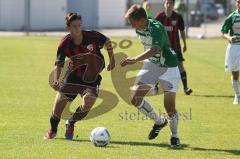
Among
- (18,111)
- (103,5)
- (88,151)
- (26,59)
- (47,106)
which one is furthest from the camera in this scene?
(103,5)

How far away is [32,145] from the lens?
8.95m

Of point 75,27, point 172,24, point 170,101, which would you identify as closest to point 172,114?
point 170,101

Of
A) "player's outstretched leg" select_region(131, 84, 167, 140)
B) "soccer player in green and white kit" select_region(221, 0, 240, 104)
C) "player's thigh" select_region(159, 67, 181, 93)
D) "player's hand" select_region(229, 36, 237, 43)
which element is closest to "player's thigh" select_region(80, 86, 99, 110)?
"player's outstretched leg" select_region(131, 84, 167, 140)

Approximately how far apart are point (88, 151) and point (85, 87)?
4.31ft

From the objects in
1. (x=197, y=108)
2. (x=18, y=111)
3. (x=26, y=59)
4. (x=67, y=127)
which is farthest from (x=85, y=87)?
(x=26, y=59)

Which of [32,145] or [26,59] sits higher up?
[32,145]

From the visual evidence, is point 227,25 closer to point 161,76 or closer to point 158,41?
point 161,76

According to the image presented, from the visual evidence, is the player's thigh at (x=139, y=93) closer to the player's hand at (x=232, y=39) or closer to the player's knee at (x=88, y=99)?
the player's knee at (x=88, y=99)

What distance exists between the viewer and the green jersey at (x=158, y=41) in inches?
344

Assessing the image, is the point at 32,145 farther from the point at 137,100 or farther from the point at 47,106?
the point at 47,106

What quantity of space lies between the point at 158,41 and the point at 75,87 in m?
1.65

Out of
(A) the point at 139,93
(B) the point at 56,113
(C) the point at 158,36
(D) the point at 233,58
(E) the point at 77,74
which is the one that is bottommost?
(B) the point at 56,113

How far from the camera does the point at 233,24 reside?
1382 cm

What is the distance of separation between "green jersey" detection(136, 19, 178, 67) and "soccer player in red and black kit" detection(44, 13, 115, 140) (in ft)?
2.57
